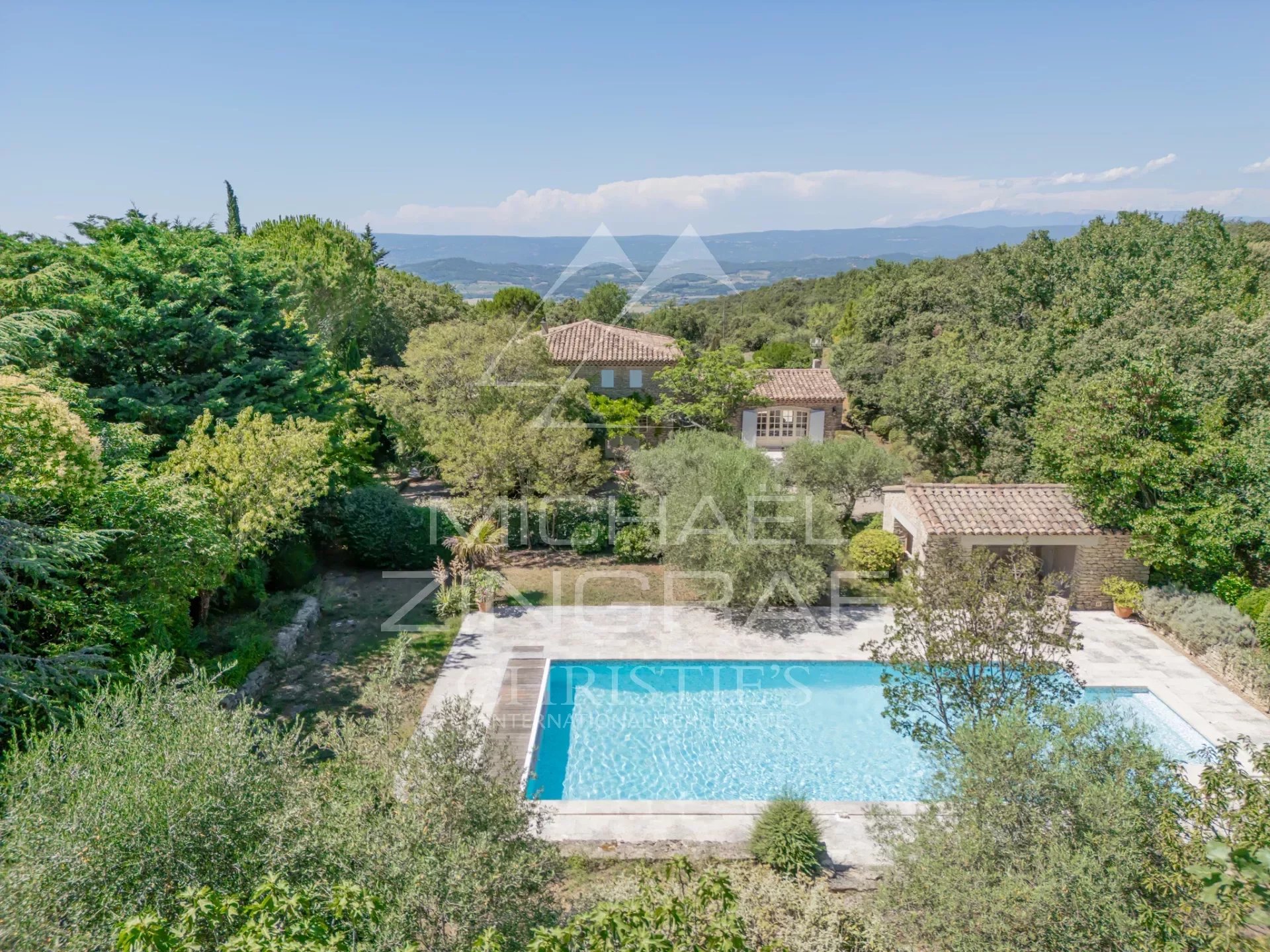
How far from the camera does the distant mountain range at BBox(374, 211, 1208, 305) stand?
6575 cm

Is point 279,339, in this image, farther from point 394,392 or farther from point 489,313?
point 489,313

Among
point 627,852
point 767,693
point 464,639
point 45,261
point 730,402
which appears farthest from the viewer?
point 730,402

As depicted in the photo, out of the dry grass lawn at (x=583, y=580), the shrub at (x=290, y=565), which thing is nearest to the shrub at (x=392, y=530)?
the shrub at (x=290, y=565)

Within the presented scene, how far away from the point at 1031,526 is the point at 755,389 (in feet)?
59.7

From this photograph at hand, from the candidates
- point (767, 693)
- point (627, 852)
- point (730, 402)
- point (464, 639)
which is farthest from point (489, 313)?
point (627, 852)

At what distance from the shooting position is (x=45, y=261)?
20797 millimetres

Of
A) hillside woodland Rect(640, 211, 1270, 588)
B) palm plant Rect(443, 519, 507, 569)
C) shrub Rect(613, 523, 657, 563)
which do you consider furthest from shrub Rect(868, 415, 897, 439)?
palm plant Rect(443, 519, 507, 569)

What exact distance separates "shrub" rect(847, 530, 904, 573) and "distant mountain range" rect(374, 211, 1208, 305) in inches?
1391

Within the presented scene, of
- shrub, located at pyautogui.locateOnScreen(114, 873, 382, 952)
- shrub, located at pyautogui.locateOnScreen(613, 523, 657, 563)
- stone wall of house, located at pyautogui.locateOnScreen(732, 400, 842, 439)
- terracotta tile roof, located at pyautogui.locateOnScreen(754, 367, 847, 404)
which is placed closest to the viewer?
shrub, located at pyautogui.locateOnScreen(114, 873, 382, 952)

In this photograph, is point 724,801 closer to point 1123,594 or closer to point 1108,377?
point 1123,594

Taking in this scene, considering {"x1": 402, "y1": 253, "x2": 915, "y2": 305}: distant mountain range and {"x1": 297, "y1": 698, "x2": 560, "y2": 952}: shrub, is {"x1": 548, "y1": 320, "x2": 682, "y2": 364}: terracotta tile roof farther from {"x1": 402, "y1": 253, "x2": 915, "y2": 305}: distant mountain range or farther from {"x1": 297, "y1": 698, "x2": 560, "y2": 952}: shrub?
{"x1": 297, "y1": 698, "x2": 560, "y2": 952}: shrub

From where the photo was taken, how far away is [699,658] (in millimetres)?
17812

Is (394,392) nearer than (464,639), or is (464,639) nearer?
(464,639)

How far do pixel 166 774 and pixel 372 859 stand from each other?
2.18 meters
